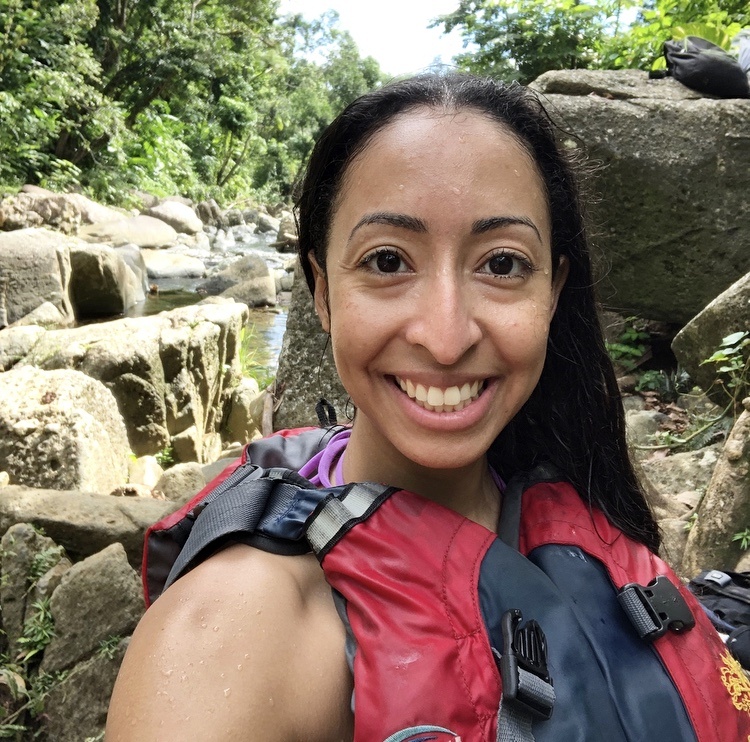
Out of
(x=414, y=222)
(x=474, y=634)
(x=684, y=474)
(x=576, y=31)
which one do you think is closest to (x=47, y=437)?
(x=414, y=222)

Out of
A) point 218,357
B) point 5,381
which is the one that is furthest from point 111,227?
point 5,381

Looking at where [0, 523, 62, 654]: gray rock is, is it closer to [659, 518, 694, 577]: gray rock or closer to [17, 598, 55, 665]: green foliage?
[17, 598, 55, 665]: green foliage

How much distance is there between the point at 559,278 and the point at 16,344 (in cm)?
528

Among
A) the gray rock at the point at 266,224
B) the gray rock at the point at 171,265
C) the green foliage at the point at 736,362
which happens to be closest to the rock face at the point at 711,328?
the green foliage at the point at 736,362

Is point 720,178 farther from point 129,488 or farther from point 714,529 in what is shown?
point 129,488

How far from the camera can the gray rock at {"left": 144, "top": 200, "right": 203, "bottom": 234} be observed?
61.3 feet

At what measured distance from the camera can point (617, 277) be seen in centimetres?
518

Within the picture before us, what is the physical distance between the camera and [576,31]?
10.2 m

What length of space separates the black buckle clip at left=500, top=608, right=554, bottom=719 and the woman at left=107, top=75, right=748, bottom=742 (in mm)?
12

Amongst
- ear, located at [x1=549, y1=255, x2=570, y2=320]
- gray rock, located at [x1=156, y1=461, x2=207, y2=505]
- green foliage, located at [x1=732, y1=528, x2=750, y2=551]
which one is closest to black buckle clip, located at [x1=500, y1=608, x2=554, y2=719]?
ear, located at [x1=549, y1=255, x2=570, y2=320]

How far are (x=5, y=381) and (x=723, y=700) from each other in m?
3.70

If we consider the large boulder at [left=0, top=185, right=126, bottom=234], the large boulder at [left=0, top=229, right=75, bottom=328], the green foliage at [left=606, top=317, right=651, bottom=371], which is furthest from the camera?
the large boulder at [left=0, top=185, right=126, bottom=234]

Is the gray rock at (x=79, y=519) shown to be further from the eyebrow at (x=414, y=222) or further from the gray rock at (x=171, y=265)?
the gray rock at (x=171, y=265)

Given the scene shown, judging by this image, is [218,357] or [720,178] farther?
[218,357]
